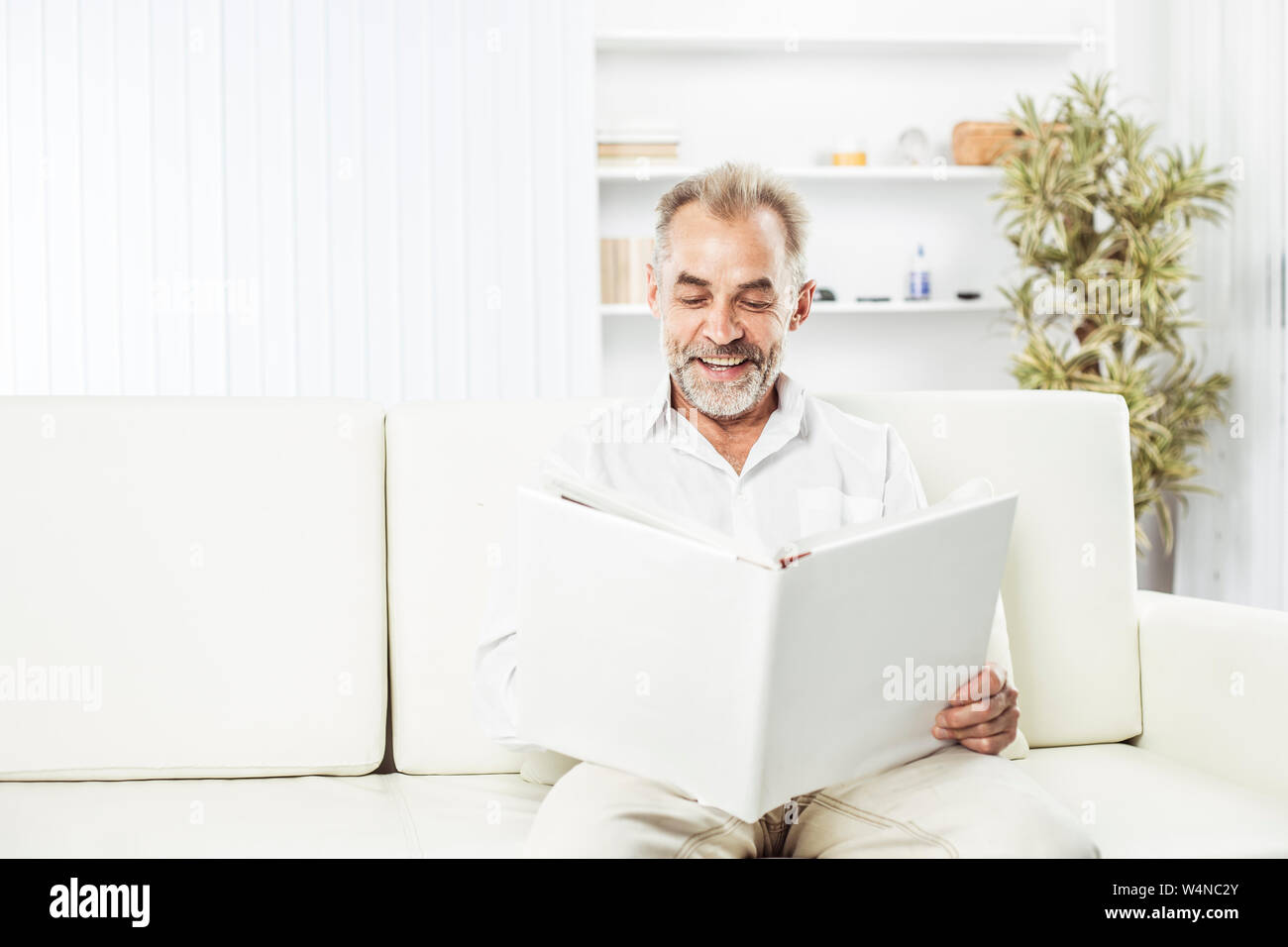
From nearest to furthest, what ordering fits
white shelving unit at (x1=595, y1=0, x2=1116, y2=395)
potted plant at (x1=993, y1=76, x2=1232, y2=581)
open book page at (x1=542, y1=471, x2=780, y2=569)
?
open book page at (x1=542, y1=471, x2=780, y2=569)
potted plant at (x1=993, y1=76, x2=1232, y2=581)
white shelving unit at (x1=595, y1=0, x2=1116, y2=395)

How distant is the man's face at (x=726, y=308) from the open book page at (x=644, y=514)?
1.42ft

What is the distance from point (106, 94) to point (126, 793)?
2.53 meters

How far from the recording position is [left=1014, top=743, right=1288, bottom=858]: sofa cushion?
1.18 meters

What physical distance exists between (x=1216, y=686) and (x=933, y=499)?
43 cm

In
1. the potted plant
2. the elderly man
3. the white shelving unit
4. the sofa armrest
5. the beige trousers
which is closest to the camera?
the beige trousers

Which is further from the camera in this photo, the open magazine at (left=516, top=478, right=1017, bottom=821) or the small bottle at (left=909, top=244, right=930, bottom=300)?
the small bottle at (left=909, top=244, right=930, bottom=300)

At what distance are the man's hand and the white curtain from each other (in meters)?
2.28

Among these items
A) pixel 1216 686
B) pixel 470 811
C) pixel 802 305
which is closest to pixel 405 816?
pixel 470 811

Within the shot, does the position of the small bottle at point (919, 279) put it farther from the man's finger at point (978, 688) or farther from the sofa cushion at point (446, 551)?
the man's finger at point (978, 688)

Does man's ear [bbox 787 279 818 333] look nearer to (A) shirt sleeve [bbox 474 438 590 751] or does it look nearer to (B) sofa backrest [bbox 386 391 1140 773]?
(B) sofa backrest [bbox 386 391 1140 773]

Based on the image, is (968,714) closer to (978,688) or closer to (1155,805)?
(978,688)

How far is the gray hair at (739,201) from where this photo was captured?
1421 mm

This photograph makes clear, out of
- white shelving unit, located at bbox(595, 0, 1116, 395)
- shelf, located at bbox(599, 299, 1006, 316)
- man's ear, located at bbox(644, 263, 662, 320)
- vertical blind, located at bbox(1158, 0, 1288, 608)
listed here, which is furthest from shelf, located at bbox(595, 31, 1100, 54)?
man's ear, located at bbox(644, 263, 662, 320)

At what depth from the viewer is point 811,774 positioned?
101 centimetres
